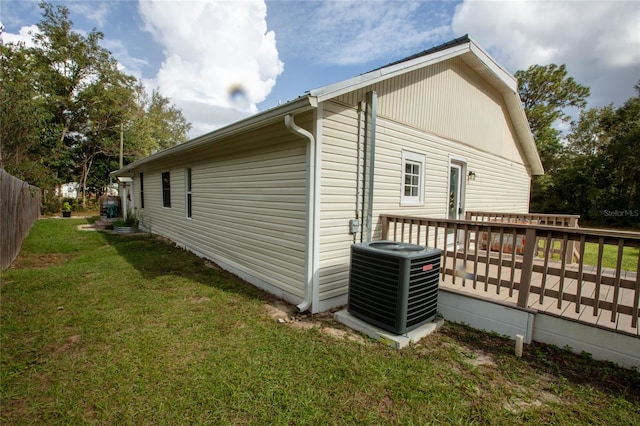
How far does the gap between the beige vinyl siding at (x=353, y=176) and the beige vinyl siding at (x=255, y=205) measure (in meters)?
0.31

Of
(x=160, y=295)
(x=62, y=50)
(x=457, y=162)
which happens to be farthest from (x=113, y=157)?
(x=457, y=162)

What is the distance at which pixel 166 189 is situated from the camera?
889 cm

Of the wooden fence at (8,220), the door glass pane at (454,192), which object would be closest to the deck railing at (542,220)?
the door glass pane at (454,192)

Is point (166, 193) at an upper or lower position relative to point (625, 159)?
lower

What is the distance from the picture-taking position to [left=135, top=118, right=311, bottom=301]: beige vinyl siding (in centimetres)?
393

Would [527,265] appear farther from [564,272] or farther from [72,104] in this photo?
[72,104]

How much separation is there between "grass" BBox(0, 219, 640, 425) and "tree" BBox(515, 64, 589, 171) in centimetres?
2390

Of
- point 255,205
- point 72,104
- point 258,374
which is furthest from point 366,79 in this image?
point 72,104

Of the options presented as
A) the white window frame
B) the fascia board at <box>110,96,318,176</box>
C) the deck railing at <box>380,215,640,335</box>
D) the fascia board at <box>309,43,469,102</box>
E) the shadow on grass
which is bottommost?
the shadow on grass

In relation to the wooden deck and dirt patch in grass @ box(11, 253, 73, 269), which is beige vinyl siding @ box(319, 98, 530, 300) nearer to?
the wooden deck

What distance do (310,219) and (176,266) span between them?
3849 mm

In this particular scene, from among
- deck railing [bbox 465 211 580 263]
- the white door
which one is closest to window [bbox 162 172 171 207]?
the white door

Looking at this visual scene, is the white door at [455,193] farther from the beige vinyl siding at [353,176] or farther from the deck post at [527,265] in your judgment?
the deck post at [527,265]

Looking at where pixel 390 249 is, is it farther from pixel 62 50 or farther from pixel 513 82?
pixel 62 50
